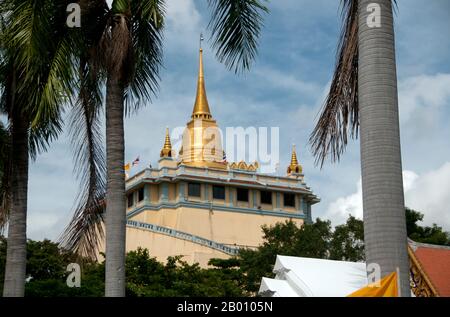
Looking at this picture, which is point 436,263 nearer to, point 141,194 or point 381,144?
point 381,144

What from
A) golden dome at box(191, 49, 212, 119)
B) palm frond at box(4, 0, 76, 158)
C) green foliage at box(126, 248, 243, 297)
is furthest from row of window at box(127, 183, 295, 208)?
palm frond at box(4, 0, 76, 158)

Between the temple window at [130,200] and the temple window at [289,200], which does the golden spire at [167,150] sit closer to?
the temple window at [130,200]

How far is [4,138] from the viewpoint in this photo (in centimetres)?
1307

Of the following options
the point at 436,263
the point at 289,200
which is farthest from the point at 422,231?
the point at 436,263

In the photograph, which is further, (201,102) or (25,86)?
(201,102)

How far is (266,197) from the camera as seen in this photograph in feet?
205

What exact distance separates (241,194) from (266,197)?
2377 mm

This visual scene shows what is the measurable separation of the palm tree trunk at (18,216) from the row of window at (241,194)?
45883 millimetres

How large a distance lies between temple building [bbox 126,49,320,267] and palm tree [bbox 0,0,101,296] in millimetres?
40900

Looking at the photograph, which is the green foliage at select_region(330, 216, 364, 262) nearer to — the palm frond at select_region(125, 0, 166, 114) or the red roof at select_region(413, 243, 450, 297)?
the red roof at select_region(413, 243, 450, 297)

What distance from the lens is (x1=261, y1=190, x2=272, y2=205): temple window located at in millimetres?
62406

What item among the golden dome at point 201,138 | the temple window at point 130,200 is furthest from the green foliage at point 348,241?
the temple window at point 130,200

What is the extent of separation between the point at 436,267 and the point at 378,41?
414 inches

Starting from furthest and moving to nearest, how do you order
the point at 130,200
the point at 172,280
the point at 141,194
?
the point at 130,200
the point at 141,194
the point at 172,280
